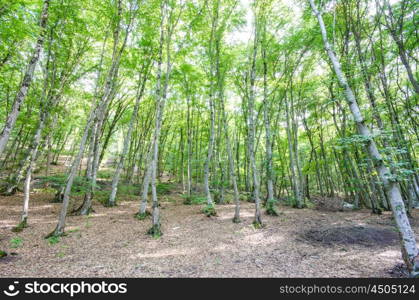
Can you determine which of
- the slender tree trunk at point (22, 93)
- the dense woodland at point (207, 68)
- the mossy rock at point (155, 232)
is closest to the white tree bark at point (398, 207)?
the dense woodland at point (207, 68)

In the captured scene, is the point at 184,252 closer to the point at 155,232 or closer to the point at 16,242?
the point at 155,232

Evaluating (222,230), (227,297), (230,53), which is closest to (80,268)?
(227,297)

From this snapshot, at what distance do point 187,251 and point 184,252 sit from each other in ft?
0.38

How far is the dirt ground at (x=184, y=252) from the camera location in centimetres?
422

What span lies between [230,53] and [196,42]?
7.22ft

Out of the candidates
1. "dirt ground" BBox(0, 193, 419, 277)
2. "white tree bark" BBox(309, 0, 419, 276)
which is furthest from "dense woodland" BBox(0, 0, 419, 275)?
"dirt ground" BBox(0, 193, 419, 277)

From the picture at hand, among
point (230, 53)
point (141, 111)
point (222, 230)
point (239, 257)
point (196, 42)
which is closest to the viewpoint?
point (239, 257)

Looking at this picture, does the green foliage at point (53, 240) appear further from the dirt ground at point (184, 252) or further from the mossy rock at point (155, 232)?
the mossy rock at point (155, 232)

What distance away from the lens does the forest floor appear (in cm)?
423

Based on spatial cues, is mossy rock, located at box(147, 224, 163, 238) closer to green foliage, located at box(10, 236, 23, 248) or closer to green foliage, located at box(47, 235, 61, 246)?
green foliage, located at box(47, 235, 61, 246)

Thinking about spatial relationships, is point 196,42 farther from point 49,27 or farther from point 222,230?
point 222,230

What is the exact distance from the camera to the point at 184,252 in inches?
217

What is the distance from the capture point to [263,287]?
3.69 m

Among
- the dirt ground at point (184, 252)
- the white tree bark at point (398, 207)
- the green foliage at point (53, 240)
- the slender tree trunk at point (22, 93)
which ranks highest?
Answer: the slender tree trunk at point (22, 93)
